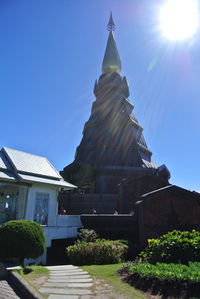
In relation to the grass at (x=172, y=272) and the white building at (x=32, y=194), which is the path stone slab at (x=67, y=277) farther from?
the white building at (x=32, y=194)

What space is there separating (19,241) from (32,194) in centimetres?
467

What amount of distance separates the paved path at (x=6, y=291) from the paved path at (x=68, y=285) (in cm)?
76

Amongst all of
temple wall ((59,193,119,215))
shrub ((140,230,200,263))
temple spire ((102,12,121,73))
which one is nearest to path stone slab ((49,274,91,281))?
shrub ((140,230,200,263))

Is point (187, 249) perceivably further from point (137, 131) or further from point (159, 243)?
point (137, 131)

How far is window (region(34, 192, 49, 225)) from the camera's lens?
45.9 feet

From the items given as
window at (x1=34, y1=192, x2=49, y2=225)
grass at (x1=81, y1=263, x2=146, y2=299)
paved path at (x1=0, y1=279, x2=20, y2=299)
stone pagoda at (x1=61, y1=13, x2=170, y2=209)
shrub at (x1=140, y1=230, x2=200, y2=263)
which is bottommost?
paved path at (x1=0, y1=279, x2=20, y2=299)

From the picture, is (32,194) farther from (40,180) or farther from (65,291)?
(65,291)

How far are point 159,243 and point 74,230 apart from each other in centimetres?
776

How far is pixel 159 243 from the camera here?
873cm

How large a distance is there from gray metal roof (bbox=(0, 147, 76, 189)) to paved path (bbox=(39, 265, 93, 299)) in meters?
6.16

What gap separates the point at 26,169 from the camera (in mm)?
14477

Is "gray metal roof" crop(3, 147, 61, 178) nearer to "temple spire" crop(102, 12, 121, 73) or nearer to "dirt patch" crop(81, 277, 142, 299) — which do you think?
"dirt patch" crop(81, 277, 142, 299)

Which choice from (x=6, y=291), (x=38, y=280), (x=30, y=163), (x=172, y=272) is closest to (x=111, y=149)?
(x=30, y=163)

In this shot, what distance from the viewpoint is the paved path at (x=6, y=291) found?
6.36 m
